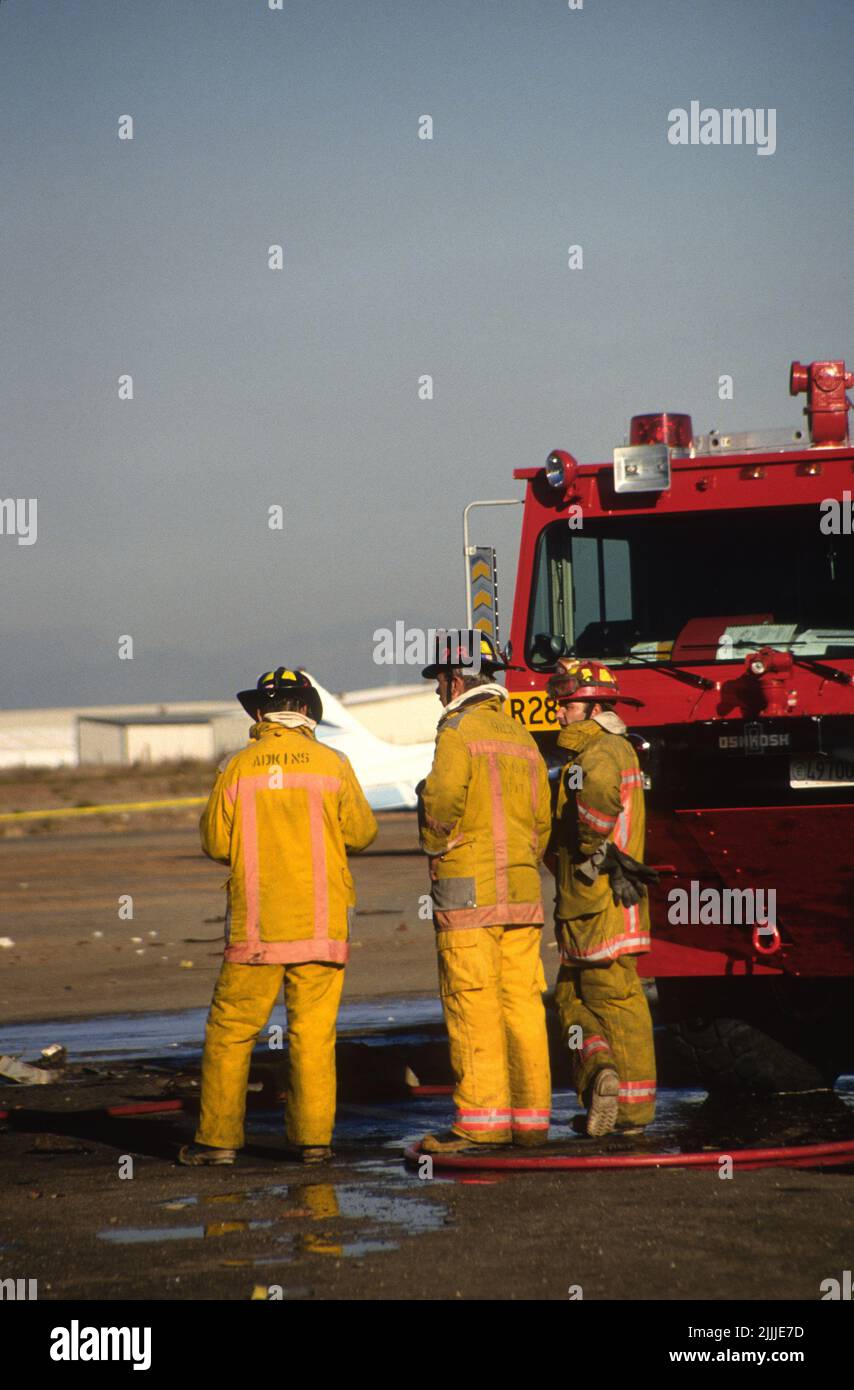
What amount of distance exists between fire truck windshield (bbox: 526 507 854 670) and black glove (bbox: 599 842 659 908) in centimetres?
110

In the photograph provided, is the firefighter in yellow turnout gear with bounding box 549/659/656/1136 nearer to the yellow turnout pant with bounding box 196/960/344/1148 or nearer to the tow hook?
the tow hook

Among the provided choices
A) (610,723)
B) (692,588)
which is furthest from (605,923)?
(692,588)

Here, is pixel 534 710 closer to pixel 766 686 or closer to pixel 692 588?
pixel 692 588

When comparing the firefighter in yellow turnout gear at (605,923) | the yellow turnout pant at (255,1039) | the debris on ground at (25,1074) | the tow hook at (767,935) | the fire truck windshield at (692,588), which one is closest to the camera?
the yellow turnout pant at (255,1039)

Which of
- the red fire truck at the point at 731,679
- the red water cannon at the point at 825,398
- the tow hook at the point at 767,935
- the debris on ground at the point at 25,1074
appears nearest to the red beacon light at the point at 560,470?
the red fire truck at the point at 731,679

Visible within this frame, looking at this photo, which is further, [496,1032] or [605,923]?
[605,923]

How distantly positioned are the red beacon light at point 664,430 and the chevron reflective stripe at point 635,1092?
3059 millimetres

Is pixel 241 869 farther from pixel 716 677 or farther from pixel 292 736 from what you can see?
pixel 716 677

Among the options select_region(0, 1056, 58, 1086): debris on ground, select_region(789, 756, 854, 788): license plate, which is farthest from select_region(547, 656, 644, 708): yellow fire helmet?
select_region(0, 1056, 58, 1086): debris on ground

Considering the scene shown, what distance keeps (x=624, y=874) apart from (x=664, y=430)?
234 centimetres

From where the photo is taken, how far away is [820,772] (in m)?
8.10

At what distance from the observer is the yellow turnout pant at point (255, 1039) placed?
7.62 m

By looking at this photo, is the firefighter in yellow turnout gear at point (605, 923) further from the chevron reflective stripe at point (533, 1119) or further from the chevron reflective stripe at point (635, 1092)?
the chevron reflective stripe at point (533, 1119)
